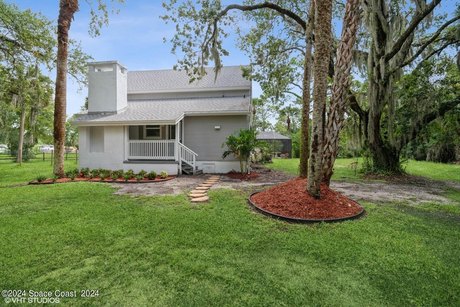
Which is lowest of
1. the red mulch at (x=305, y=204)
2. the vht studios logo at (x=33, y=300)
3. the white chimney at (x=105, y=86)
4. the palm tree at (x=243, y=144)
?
the vht studios logo at (x=33, y=300)

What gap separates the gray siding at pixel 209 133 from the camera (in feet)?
40.7

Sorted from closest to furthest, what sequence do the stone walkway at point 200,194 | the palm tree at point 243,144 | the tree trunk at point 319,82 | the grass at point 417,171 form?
the tree trunk at point 319,82
the stone walkway at point 200,194
the palm tree at point 243,144
the grass at point 417,171

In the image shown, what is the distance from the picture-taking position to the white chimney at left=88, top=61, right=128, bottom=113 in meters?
13.0

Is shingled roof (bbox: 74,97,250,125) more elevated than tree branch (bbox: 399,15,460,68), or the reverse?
tree branch (bbox: 399,15,460,68)

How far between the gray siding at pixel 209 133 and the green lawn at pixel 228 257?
705 cm

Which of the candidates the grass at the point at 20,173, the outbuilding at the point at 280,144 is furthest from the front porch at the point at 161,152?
the outbuilding at the point at 280,144

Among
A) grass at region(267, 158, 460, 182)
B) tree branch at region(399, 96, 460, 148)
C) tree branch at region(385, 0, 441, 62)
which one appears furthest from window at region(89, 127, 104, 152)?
tree branch at region(399, 96, 460, 148)

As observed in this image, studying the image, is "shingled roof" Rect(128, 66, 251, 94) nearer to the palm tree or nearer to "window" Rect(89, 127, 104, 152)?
"window" Rect(89, 127, 104, 152)

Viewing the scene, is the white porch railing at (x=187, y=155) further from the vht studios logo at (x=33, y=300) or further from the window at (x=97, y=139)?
the vht studios logo at (x=33, y=300)

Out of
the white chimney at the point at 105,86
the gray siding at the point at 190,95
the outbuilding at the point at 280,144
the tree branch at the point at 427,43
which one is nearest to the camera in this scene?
the tree branch at the point at 427,43

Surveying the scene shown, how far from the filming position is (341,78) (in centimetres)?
537

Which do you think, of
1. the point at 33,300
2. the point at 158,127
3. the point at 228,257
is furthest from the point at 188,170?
the point at 33,300

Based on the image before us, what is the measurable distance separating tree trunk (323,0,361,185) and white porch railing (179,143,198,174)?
741 cm

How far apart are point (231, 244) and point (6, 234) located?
12.9ft
